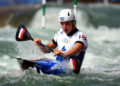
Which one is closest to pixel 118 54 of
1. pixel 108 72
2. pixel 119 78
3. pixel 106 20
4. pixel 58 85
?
pixel 108 72

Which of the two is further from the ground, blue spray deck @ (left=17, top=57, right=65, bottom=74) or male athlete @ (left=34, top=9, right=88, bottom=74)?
male athlete @ (left=34, top=9, right=88, bottom=74)

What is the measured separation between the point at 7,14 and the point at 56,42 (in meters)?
11.3

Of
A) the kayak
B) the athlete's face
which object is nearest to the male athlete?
the athlete's face

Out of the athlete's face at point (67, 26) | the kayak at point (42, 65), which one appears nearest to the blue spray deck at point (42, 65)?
the kayak at point (42, 65)

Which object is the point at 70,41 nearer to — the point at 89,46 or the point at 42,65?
the point at 42,65

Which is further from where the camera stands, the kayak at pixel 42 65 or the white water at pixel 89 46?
the white water at pixel 89 46

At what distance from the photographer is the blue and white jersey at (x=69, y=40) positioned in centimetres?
679

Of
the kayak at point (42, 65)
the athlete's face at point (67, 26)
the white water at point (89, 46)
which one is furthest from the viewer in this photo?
the white water at point (89, 46)

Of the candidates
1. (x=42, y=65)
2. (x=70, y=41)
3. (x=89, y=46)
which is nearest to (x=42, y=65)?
(x=42, y=65)

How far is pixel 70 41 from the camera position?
6.88 metres

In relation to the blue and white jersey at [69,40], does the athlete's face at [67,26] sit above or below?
above

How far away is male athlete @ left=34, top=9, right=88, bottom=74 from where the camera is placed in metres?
6.70

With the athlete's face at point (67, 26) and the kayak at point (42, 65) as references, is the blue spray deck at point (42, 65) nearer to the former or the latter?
the kayak at point (42, 65)

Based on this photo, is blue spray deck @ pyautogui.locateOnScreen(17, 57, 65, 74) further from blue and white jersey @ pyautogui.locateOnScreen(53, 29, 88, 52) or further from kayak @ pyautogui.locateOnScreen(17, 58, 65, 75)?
blue and white jersey @ pyautogui.locateOnScreen(53, 29, 88, 52)
